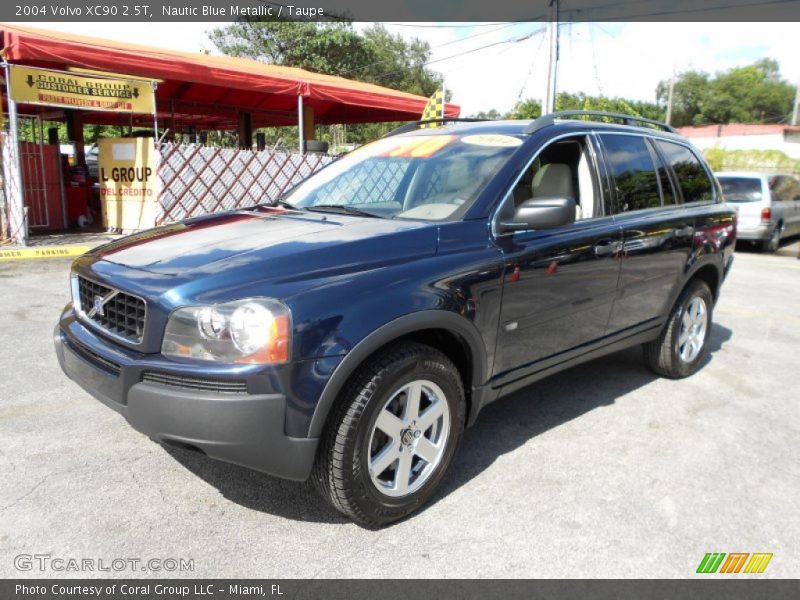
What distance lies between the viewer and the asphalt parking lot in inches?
94.0

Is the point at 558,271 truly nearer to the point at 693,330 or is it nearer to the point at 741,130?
the point at 693,330

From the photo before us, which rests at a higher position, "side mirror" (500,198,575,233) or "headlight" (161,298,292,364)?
"side mirror" (500,198,575,233)

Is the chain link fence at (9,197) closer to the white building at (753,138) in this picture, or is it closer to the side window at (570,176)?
the side window at (570,176)

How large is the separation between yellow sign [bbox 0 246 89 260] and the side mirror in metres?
7.54

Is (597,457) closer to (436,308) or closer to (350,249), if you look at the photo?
(436,308)

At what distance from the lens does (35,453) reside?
10.1 feet

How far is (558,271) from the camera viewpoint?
10.5 feet

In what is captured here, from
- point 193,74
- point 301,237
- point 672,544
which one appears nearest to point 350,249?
point 301,237

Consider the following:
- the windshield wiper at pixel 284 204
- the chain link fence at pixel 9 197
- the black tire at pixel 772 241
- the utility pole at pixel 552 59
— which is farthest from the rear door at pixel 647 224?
the utility pole at pixel 552 59

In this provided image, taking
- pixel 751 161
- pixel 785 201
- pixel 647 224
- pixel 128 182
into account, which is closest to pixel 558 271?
pixel 647 224

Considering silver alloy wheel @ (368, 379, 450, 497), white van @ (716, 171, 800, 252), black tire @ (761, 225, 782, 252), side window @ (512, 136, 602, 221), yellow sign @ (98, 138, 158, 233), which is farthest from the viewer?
black tire @ (761, 225, 782, 252)

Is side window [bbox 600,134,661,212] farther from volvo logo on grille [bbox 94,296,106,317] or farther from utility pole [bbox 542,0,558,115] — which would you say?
utility pole [bbox 542,0,558,115]
